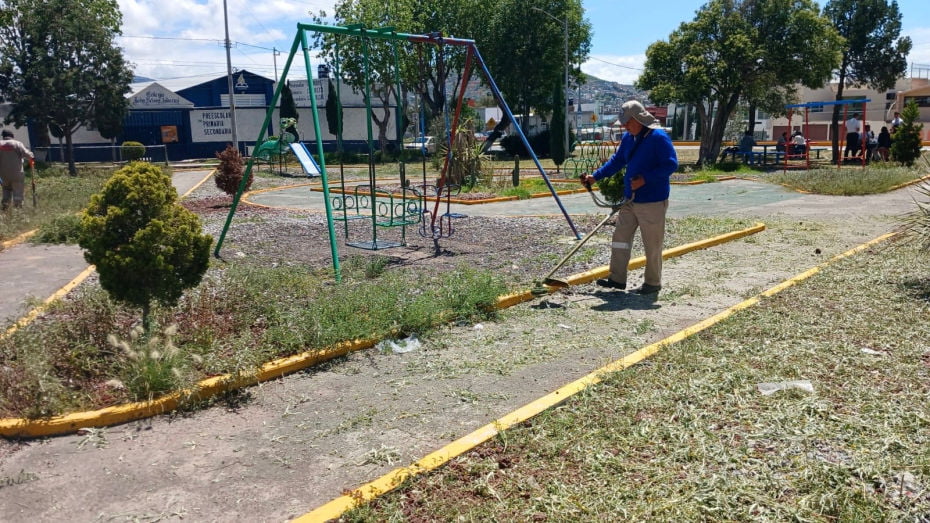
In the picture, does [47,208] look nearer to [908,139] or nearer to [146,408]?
[146,408]

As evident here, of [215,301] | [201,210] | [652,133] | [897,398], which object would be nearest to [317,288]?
[215,301]

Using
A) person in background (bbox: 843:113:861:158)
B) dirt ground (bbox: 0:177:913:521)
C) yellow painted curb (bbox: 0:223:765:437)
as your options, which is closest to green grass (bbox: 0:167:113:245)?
yellow painted curb (bbox: 0:223:765:437)

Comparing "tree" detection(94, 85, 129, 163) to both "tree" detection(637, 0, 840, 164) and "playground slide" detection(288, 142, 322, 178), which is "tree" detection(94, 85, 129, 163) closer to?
"playground slide" detection(288, 142, 322, 178)

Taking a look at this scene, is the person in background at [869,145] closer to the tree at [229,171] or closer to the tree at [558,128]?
the tree at [558,128]

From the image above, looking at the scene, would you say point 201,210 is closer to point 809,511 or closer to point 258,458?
point 258,458

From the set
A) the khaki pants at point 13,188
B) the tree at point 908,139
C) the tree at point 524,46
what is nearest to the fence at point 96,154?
the tree at point 524,46

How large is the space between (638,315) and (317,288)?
307cm

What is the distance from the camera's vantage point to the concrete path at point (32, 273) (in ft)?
23.2

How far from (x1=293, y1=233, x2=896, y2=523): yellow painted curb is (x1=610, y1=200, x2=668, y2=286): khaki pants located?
1055mm

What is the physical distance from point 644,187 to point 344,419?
4173 millimetres

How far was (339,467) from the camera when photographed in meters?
3.84

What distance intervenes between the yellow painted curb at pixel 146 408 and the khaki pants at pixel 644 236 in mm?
3454

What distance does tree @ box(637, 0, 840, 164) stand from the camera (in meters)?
25.1

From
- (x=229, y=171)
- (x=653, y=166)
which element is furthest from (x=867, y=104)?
(x=653, y=166)
